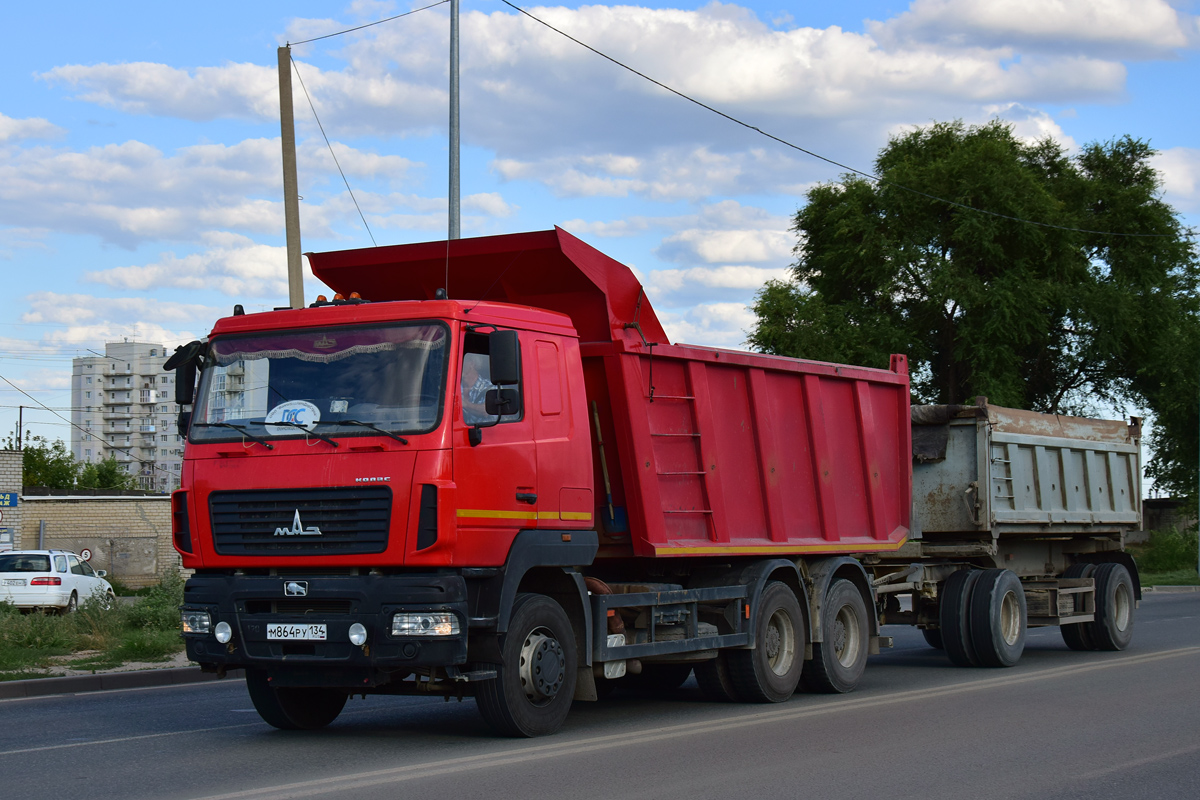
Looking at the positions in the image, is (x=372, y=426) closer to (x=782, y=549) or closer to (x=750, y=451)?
(x=750, y=451)

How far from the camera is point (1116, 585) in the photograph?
675 inches

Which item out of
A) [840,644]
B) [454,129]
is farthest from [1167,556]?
[840,644]

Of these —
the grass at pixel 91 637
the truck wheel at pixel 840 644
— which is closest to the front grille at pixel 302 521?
the truck wheel at pixel 840 644

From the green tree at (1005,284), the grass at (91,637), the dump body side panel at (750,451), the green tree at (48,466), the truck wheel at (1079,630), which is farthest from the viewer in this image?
the green tree at (48,466)

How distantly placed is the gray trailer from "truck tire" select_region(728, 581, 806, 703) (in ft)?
6.52

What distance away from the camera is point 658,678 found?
13.0 meters

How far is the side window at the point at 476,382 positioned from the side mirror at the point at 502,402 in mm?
68

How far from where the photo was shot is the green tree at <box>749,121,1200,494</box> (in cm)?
3722

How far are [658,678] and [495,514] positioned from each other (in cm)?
475

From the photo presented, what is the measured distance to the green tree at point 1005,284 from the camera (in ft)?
122

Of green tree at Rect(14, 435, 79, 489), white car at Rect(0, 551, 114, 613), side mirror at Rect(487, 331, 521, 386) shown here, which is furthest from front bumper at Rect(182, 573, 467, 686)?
green tree at Rect(14, 435, 79, 489)

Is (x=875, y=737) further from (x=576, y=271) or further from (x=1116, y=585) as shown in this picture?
(x=1116, y=585)

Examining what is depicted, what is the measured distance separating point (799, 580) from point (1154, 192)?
33.7m

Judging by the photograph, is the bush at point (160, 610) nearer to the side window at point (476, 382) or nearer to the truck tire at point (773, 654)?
the truck tire at point (773, 654)
